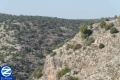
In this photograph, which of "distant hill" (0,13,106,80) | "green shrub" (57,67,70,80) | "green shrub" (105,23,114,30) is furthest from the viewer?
"distant hill" (0,13,106,80)

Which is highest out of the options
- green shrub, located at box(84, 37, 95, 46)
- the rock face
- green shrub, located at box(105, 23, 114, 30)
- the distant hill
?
green shrub, located at box(105, 23, 114, 30)

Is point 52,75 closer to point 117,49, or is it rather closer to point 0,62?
point 117,49

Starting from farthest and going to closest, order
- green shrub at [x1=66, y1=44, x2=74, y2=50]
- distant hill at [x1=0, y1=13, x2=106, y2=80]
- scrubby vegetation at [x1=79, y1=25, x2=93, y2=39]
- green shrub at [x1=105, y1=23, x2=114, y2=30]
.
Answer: distant hill at [x1=0, y1=13, x2=106, y2=80]
scrubby vegetation at [x1=79, y1=25, x2=93, y2=39]
green shrub at [x1=66, y1=44, x2=74, y2=50]
green shrub at [x1=105, y1=23, x2=114, y2=30]

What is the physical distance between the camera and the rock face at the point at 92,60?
59847mm

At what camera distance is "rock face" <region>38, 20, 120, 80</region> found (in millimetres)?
59847

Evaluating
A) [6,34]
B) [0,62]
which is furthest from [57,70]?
[6,34]

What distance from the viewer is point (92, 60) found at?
68812mm

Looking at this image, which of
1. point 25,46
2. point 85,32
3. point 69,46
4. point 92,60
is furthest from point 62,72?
point 25,46

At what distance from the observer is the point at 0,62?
150 m

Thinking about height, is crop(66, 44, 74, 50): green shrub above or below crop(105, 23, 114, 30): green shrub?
below

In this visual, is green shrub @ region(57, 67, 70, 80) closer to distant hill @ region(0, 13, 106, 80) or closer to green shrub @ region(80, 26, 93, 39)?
green shrub @ region(80, 26, 93, 39)

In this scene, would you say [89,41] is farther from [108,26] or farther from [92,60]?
[92,60]

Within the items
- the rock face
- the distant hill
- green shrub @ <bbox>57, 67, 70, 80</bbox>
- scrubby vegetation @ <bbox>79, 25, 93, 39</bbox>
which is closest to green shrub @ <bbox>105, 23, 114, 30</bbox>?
the rock face

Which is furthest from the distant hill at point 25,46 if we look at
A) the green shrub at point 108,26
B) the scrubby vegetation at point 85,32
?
the green shrub at point 108,26
